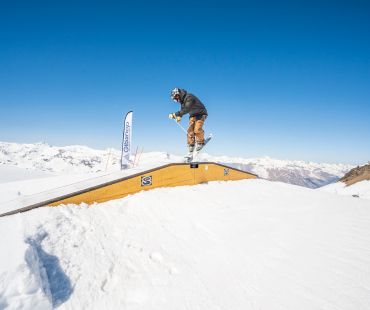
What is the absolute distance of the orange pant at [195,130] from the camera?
716 cm

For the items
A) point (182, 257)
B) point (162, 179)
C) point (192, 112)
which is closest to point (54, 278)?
point (182, 257)

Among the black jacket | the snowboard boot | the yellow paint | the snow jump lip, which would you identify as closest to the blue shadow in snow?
the snow jump lip

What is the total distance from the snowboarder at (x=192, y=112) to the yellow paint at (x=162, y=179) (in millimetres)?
932

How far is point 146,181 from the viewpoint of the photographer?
547 centimetres

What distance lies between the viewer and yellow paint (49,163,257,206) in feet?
14.4

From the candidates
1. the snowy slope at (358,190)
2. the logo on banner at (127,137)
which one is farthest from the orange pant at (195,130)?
the snowy slope at (358,190)

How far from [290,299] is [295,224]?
2.03 metres

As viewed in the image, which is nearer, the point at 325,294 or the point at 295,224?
the point at 325,294

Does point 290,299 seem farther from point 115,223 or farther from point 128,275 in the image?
point 115,223

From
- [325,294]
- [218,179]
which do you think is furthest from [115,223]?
[218,179]

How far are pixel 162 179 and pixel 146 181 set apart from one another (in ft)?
1.66

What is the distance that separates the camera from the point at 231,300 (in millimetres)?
1958

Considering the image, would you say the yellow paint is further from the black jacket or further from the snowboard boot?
the black jacket

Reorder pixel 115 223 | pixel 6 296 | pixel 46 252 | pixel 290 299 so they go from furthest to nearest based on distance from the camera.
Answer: pixel 115 223, pixel 46 252, pixel 290 299, pixel 6 296
